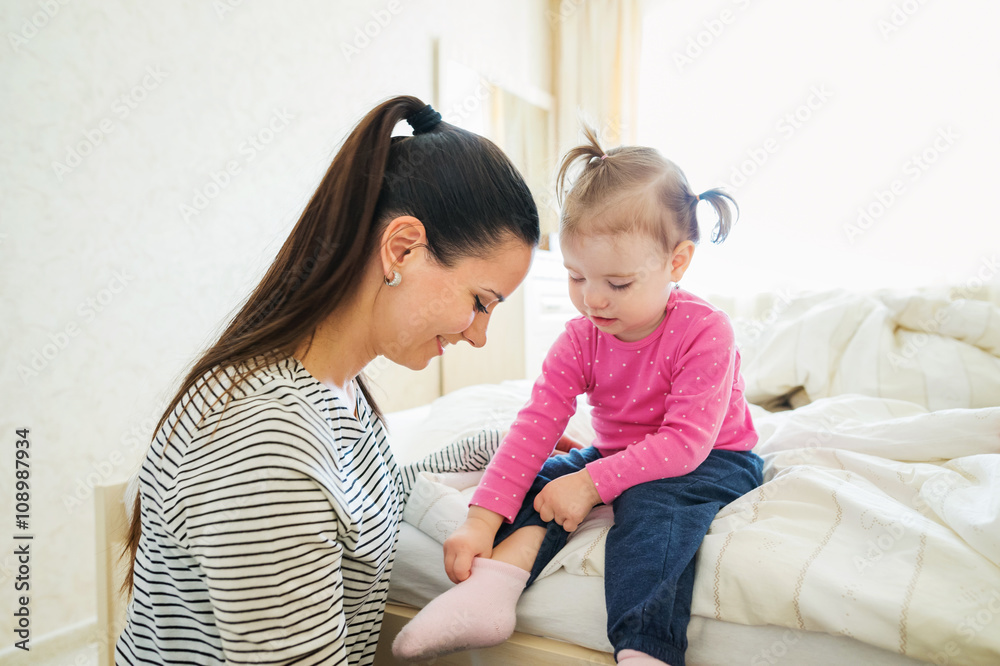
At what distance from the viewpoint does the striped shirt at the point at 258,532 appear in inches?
21.2

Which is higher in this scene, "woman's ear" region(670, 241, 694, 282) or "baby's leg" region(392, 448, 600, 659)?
"woman's ear" region(670, 241, 694, 282)

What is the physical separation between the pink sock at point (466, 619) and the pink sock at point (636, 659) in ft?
0.45

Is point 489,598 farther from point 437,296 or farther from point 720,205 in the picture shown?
point 720,205

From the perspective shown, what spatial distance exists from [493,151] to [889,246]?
101 inches

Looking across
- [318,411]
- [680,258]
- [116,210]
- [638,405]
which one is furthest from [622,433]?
[116,210]

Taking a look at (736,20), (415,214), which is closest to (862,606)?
(415,214)

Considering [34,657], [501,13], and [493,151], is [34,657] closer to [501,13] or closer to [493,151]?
[493,151]

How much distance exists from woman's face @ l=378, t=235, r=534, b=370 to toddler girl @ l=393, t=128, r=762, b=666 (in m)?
0.20

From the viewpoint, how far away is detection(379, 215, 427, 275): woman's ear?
703 millimetres

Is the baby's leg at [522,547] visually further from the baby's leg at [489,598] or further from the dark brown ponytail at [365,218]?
the dark brown ponytail at [365,218]

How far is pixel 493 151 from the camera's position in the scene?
2.45ft

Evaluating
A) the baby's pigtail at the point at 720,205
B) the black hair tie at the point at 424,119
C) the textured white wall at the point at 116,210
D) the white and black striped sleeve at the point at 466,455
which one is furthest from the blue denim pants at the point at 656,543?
the textured white wall at the point at 116,210

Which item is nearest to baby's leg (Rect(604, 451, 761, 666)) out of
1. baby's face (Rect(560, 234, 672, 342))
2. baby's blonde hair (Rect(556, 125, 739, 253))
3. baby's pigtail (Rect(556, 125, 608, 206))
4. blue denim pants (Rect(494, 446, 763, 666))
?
blue denim pants (Rect(494, 446, 763, 666))

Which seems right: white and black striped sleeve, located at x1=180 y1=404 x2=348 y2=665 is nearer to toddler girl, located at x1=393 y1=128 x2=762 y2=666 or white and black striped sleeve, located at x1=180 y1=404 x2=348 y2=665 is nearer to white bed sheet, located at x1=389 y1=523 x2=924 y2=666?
toddler girl, located at x1=393 y1=128 x2=762 y2=666
